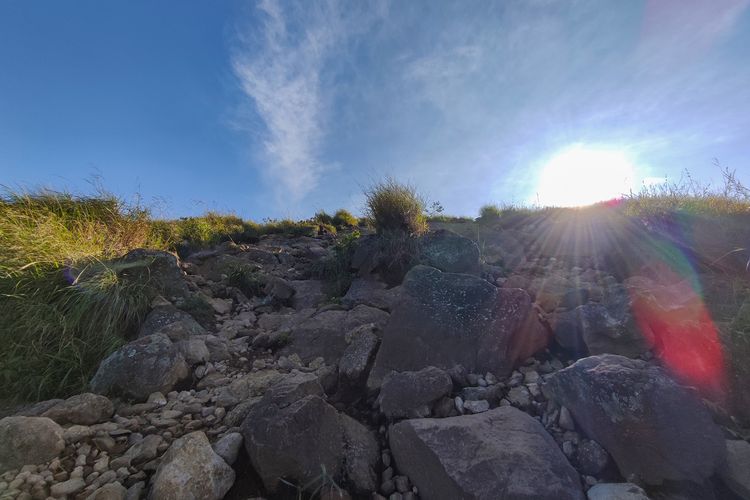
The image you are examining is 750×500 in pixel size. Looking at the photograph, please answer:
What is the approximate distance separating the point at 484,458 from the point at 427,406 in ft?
1.79

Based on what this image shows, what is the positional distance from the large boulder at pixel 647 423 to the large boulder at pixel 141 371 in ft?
9.12

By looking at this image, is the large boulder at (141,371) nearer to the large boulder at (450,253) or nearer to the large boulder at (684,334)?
the large boulder at (450,253)

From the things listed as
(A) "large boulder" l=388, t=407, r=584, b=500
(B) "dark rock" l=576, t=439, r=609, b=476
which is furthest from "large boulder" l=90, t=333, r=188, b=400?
(B) "dark rock" l=576, t=439, r=609, b=476

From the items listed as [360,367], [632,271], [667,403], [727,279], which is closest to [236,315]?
[360,367]

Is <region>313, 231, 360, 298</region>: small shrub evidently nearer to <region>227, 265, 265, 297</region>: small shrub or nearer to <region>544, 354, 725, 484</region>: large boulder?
<region>227, 265, 265, 297</region>: small shrub

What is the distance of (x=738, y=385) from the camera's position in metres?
2.07

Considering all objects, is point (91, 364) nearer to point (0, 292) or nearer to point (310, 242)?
point (0, 292)

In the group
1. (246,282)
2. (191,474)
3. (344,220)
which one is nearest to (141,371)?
(191,474)

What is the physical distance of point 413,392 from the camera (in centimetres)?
234

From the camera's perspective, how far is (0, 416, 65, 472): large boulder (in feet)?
6.24

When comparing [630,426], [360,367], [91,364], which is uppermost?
[91,364]

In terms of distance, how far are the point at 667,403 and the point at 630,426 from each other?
238mm

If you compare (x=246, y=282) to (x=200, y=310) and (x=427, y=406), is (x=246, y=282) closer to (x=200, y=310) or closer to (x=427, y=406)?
(x=200, y=310)

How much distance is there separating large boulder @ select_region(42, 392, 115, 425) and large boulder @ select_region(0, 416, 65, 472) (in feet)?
0.61
